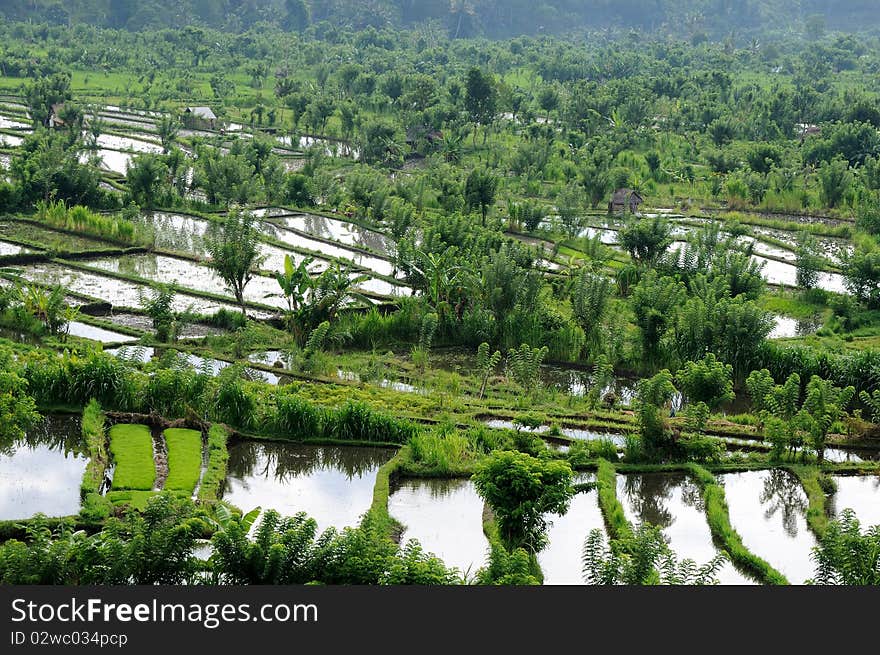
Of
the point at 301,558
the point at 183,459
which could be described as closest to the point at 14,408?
the point at 183,459

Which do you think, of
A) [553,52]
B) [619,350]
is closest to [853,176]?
[619,350]

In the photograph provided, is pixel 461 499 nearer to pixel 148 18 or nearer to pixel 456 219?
pixel 456 219

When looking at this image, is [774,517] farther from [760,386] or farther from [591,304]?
[591,304]

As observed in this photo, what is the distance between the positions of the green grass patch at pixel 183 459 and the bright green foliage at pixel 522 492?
4480mm

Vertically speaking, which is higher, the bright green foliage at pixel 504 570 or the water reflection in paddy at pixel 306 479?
the bright green foliage at pixel 504 570

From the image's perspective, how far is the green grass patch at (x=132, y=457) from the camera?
1566cm

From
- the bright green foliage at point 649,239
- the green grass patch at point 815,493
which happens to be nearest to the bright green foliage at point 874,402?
the green grass patch at point 815,493

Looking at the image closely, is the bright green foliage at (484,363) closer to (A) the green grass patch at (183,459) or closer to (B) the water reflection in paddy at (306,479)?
(B) the water reflection in paddy at (306,479)

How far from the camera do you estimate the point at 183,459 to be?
650 inches

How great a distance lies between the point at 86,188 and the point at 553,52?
59646 mm

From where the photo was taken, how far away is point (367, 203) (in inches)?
1383

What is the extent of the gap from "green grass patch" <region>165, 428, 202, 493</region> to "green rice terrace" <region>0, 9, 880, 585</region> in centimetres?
5

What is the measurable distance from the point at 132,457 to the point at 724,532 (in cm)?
884

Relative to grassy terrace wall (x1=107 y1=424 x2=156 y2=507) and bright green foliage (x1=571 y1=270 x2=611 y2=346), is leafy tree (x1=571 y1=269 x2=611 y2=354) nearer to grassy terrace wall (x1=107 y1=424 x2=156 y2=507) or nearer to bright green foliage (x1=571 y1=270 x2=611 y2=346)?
bright green foliage (x1=571 y1=270 x2=611 y2=346)
